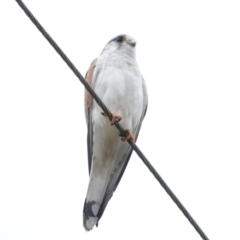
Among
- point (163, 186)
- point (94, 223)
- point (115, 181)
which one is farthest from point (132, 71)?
point (163, 186)

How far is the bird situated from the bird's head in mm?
19

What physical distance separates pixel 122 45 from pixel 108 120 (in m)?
0.89

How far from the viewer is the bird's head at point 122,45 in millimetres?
5956

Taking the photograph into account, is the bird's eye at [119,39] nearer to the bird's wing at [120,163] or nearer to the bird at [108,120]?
the bird at [108,120]

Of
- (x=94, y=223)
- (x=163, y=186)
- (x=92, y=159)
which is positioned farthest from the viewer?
(x=92, y=159)

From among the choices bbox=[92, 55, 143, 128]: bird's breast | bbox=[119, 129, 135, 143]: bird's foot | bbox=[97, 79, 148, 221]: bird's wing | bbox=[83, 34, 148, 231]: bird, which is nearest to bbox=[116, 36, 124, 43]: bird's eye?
bbox=[83, 34, 148, 231]: bird

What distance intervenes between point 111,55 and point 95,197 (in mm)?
1285

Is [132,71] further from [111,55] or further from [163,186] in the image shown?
[163,186]

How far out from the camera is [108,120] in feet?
18.1

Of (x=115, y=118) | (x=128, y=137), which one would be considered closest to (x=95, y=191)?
(x=128, y=137)

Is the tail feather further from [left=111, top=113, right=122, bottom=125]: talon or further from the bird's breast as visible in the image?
[left=111, top=113, right=122, bottom=125]: talon

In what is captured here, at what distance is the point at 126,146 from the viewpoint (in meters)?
5.73

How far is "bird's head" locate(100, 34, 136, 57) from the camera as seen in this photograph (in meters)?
5.96

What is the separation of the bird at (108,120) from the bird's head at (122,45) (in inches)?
0.7
